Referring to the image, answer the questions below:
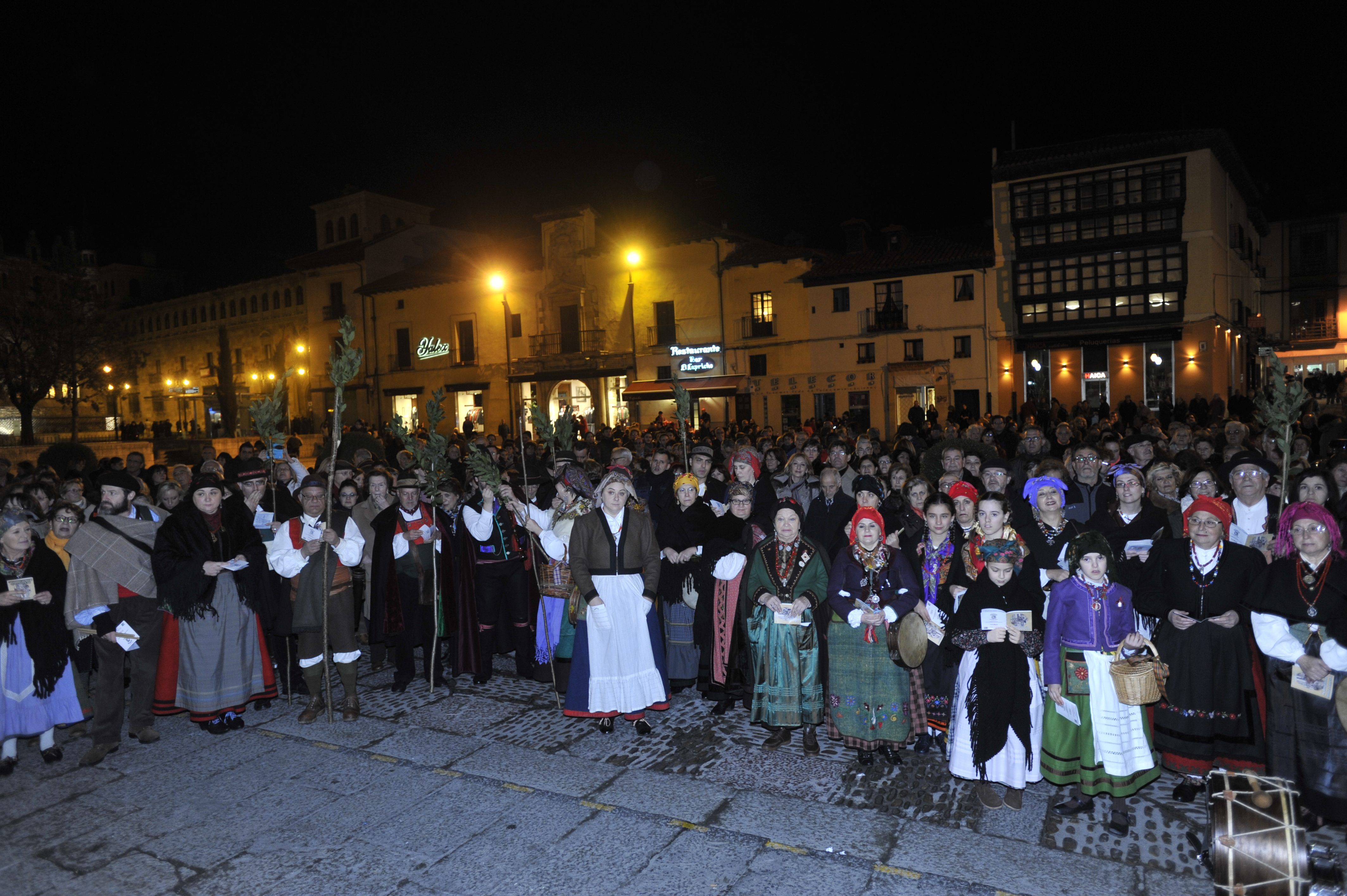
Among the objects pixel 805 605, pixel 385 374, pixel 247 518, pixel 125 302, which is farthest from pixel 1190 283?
pixel 125 302

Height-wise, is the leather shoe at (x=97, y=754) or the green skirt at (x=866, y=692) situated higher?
the green skirt at (x=866, y=692)

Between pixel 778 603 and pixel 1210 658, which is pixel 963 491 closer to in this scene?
pixel 778 603

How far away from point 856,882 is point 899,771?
1.37m

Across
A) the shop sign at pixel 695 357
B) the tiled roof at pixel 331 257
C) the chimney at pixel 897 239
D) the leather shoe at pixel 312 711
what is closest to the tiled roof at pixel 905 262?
the chimney at pixel 897 239

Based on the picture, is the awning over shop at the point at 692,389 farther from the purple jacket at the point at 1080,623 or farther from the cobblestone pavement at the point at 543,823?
the purple jacket at the point at 1080,623

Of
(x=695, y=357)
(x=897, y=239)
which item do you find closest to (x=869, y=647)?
(x=695, y=357)

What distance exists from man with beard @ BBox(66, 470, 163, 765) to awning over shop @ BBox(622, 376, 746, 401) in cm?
2592

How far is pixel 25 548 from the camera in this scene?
5.66 metres

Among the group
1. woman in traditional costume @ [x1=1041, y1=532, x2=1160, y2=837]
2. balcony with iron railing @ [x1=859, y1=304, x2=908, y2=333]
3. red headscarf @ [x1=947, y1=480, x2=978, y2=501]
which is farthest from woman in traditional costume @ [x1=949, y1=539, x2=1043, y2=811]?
balcony with iron railing @ [x1=859, y1=304, x2=908, y2=333]

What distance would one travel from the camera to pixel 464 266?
38000 millimetres

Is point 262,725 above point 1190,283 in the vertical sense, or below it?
below

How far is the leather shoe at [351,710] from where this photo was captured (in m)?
6.36

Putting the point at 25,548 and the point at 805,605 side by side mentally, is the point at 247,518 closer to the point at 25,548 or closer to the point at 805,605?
the point at 25,548

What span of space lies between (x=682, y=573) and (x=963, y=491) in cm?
236
